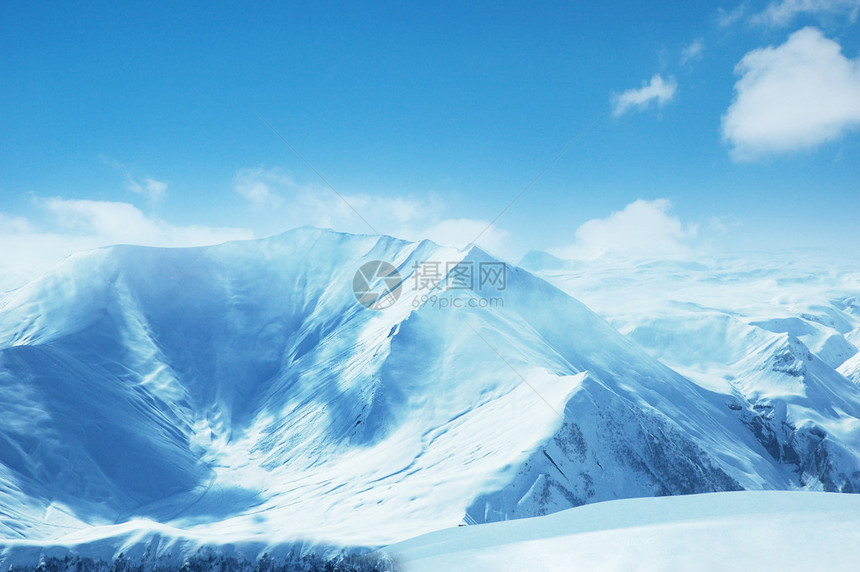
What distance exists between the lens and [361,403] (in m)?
128

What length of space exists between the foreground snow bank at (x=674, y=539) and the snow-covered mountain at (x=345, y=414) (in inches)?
1846

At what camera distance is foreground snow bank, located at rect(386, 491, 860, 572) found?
10.0m

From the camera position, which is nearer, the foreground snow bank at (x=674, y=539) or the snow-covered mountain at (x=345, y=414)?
the foreground snow bank at (x=674, y=539)

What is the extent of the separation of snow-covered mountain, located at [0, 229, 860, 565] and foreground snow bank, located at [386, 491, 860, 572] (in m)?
46.9

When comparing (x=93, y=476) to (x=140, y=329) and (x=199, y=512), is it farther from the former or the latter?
(x=140, y=329)

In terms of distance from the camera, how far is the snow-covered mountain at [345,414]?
8381 cm

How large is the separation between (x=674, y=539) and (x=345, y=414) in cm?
12392

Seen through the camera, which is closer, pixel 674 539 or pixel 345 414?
pixel 674 539

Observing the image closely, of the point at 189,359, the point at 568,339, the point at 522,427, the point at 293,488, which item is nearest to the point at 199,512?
the point at 293,488

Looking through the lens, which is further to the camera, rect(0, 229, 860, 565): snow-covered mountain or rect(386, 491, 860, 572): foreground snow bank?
rect(0, 229, 860, 565): snow-covered mountain

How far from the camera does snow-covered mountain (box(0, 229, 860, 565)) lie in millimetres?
83812

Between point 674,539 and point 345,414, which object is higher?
point 674,539

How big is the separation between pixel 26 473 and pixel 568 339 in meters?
125

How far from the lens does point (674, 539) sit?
36.6 feet
